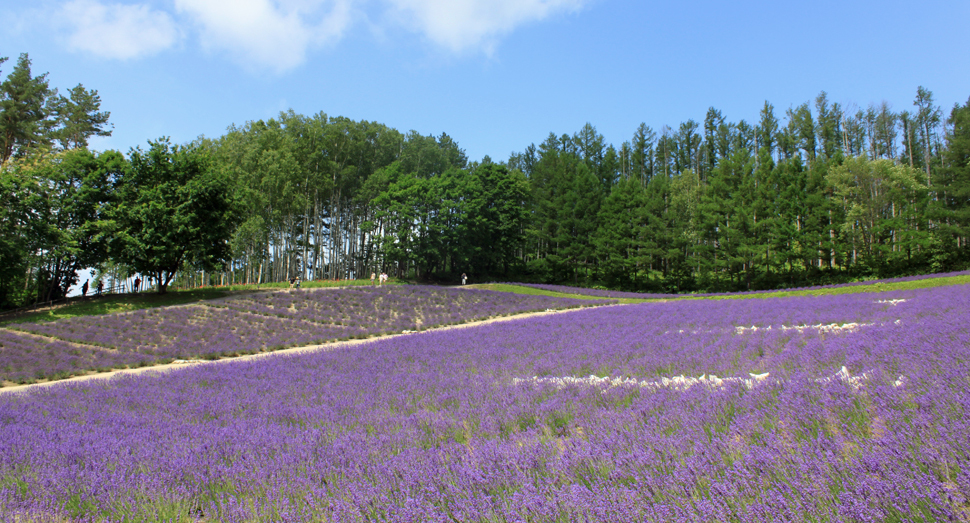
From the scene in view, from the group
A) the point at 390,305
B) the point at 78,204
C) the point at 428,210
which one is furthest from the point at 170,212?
the point at 428,210

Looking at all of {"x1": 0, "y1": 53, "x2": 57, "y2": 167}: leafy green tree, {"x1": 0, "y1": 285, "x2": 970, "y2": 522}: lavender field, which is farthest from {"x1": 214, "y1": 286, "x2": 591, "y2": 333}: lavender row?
{"x1": 0, "y1": 53, "x2": 57, "y2": 167}: leafy green tree

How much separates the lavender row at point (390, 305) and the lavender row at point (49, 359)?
24.2 feet

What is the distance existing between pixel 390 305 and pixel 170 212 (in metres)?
14.8

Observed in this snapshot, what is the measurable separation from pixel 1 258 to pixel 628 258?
47979 millimetres

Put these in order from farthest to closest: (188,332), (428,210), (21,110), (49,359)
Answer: (428,210), (21,110), (188,332), (49,359)

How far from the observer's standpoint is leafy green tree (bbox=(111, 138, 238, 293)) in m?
25.9

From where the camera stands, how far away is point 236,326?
65.1ft

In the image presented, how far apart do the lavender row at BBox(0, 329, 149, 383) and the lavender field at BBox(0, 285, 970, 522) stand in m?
7.31

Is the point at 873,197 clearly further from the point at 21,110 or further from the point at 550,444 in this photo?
the point at 21,110

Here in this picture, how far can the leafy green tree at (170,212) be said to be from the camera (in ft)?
84.9

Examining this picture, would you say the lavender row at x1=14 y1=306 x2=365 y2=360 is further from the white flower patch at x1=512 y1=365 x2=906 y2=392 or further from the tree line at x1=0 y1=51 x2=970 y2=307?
the white flower patch at x1=512 y1=365 x2=906 y2=392

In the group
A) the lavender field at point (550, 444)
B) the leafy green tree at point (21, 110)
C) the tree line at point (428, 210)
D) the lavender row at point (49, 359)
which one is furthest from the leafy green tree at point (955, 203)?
the leafy green tree at point (21, 110)

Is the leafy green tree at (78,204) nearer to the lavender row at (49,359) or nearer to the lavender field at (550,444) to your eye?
the lavender row at (49,359)

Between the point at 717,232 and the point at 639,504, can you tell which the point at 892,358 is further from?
the point at 717,232
